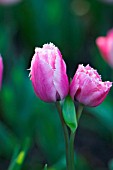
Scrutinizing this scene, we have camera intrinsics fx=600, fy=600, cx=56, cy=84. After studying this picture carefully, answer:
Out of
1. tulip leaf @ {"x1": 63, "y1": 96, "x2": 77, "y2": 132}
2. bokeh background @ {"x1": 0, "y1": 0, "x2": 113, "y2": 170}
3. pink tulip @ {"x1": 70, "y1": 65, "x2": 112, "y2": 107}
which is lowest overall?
bokeh background @ {"x1": 0, "y1": 0, "x2": 113, "y2": 170}

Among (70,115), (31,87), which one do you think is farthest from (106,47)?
(70,115)

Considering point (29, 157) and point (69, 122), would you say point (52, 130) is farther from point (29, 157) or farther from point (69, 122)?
point (69, 122)

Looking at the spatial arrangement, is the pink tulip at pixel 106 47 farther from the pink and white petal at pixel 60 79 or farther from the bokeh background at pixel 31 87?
the pink and white petal at pixel 60 79

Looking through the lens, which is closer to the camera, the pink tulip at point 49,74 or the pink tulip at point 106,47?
the pink tulip at point 49,74

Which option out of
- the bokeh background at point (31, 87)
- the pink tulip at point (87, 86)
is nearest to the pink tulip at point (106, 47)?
the bokeh background at point (31, 87)

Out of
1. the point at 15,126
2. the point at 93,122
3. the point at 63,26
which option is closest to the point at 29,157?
the point at 15,126

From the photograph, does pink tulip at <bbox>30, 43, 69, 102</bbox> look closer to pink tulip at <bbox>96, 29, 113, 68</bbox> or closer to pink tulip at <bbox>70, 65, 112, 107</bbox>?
pink tulip at <bbox>70, 65, 112, 107</bbox>

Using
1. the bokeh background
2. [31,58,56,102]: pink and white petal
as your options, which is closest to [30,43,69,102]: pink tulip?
[31,58,56,102]: pink and white petal

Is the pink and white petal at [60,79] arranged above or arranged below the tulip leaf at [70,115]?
above
